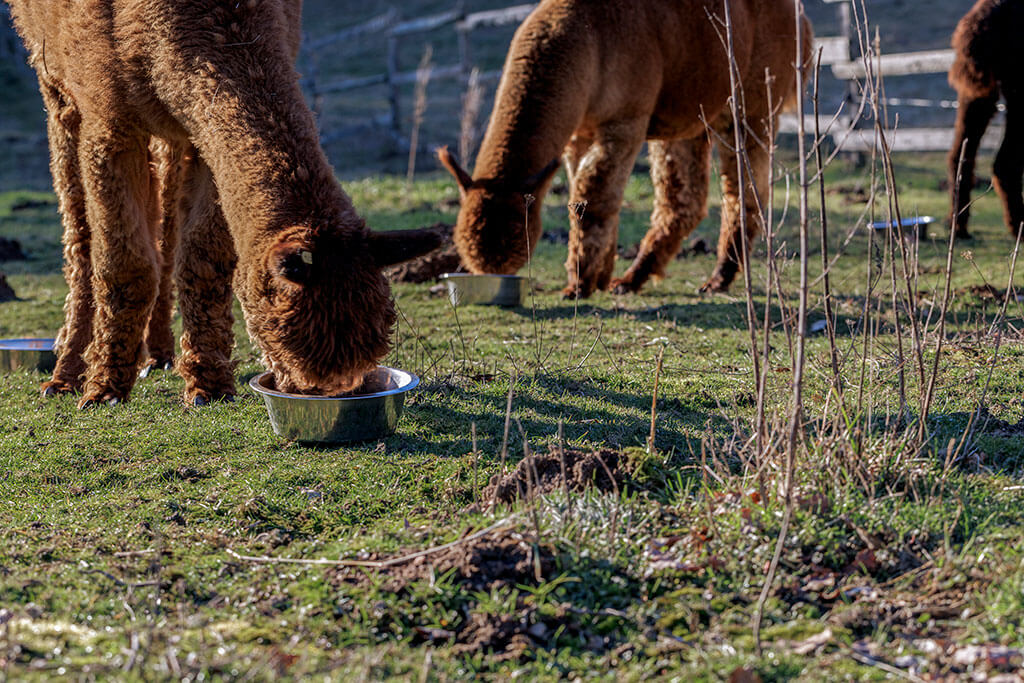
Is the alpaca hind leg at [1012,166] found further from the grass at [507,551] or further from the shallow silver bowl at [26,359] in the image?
the shallow silver bowl at [26,359]

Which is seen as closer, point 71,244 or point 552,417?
point 552,417

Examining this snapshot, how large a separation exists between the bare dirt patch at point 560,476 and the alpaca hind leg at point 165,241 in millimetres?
2922

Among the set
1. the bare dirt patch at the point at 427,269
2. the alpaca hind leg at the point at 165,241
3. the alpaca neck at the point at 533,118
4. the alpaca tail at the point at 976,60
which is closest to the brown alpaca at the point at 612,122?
the alpaca neck at the point at 533,118

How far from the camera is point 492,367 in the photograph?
5922 mm

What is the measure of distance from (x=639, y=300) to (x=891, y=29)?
26.3 metres

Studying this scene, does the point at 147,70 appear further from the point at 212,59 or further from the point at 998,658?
the point at 998,658

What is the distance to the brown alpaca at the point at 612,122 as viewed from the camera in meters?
7.04

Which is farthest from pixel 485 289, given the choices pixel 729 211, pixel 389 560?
pixel 389 560

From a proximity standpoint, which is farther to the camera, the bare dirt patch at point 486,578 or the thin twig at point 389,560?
the thin twig at point 389,560

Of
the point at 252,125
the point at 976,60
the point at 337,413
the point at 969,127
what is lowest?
the point at 337,413

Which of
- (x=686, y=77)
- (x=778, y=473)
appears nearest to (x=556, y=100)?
(x=686, y=77)

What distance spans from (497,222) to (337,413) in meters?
2.86

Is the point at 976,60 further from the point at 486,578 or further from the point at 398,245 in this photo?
the point at 486,578

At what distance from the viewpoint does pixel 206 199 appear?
5141mm
